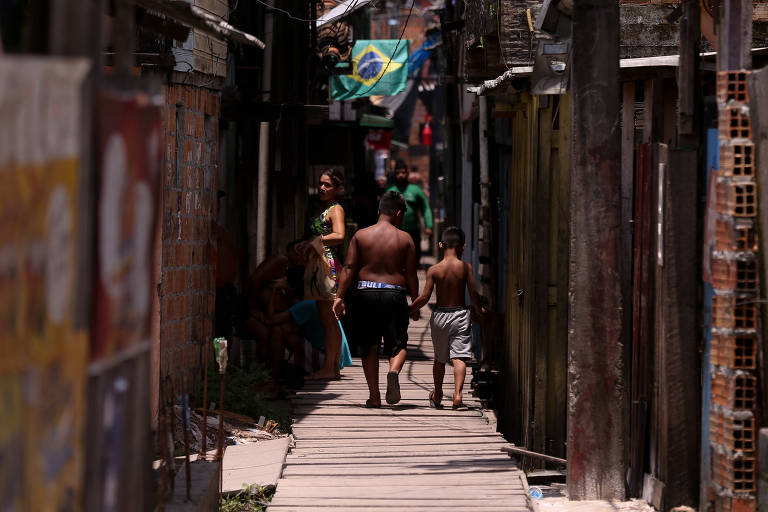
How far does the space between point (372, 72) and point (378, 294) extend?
37.9ft

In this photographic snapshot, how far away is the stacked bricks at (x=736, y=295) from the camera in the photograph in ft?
17.5

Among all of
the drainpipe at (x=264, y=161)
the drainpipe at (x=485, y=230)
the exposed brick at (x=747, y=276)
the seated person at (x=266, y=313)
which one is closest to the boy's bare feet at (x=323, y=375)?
the seated person at (x=266, y=313)

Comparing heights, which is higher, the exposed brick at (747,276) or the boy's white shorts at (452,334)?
the exposed brick at (747,276)

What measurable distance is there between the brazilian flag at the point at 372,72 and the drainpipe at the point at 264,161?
5641 millimetres

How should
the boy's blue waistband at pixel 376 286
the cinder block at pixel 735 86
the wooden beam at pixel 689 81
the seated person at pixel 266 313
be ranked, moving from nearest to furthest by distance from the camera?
the cinder block at pixel 735 86, the wooden beam at pixel 689 81, the boy's blue waistband at pixel 376 286, the seated person at pixel 266 313

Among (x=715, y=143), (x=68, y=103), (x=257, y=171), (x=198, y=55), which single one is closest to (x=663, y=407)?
(x=715, y=143)

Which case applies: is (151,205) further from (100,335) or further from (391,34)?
(391,34)

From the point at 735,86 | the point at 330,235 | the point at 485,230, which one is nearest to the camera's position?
the point at 735,86

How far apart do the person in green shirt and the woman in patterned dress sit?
6.12 meters

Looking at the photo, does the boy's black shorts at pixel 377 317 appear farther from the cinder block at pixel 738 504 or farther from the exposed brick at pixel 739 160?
the exposed brick at pixel 739 160

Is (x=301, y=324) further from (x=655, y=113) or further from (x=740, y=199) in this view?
(x=740, y=199)

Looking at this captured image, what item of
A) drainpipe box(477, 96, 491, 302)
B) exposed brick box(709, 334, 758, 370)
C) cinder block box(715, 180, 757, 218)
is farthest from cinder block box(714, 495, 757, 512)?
drainpipe box(477, 96, 491, 302)

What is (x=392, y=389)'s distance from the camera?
10.2 meters

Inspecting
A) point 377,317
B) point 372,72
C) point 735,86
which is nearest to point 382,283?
point 377,317
